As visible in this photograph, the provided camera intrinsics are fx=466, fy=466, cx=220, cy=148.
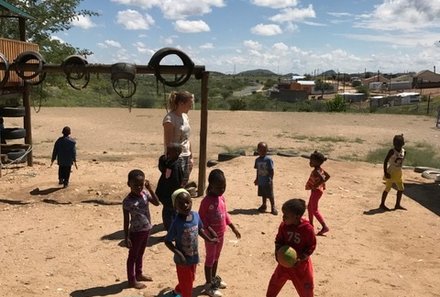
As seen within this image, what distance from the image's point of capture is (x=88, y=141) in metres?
20.0

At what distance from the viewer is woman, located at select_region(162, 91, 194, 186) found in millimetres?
6617

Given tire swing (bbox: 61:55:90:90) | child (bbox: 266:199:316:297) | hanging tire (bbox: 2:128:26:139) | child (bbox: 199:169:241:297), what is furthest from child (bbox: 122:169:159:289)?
hanging tire (bbox: 2:128:26:139)

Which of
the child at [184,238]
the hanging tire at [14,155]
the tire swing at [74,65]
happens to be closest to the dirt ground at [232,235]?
the hanging tire at [14,155]

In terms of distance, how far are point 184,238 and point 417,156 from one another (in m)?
14.7

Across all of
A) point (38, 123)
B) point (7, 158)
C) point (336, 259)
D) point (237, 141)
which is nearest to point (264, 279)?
point (336, 259)

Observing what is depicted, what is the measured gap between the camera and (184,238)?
4262mm

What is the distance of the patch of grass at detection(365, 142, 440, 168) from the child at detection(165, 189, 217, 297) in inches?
487

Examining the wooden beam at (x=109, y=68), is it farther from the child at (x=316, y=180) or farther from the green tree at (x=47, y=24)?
the green tree at (x=47, y=24)

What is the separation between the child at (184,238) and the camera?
4.20m

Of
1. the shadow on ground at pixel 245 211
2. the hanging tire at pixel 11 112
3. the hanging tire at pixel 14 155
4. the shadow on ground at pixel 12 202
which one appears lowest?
the shadow on ground at pixel 245 211

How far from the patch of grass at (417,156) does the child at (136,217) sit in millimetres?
11995

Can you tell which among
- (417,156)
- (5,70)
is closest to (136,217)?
(5,70)

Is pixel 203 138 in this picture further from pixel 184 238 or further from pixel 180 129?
pixel 184 238

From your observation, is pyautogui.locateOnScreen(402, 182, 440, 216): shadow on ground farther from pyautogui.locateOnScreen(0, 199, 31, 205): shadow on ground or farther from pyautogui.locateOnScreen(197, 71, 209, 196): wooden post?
pyautogui.locateOnScreen(0, 199, 31, 205): shadow on ground
